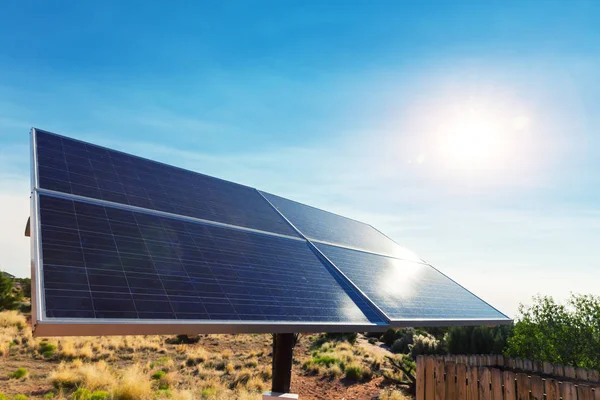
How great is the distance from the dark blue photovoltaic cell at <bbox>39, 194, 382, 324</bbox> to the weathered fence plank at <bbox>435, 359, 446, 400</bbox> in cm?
159

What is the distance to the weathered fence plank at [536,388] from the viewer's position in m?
6.38

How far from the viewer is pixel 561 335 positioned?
11016 mm

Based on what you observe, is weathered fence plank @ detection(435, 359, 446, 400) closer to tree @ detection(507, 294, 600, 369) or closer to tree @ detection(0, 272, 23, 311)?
tree @ detection(507, 294, 600, 369)

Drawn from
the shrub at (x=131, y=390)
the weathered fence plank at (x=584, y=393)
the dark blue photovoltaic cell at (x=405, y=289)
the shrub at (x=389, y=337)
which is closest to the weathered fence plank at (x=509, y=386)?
the weathered fence plank at (x=584, y=393)

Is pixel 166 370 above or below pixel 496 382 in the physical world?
below

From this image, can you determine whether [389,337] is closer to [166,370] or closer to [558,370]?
[166,370]

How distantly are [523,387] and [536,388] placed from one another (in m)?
0.19

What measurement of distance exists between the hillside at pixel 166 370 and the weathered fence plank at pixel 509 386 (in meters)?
8.20

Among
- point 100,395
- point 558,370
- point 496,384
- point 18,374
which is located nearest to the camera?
point 496,384

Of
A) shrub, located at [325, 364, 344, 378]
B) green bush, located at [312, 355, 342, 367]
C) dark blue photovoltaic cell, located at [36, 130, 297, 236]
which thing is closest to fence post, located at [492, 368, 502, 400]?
dark blue photovoltaic cell, located at [36, 130, 297, 236]

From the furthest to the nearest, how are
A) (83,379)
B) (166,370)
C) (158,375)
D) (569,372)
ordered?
1. (166,370)
2. (158,375)
3. (83,379)
4. (569,372)

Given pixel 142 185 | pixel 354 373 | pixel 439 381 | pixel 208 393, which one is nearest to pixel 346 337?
pixel 354 373

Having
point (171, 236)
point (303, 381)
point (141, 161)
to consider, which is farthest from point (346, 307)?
point (303, 381)

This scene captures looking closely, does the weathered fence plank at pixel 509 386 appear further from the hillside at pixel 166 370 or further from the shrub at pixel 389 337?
the shrub at pixel 389 337
